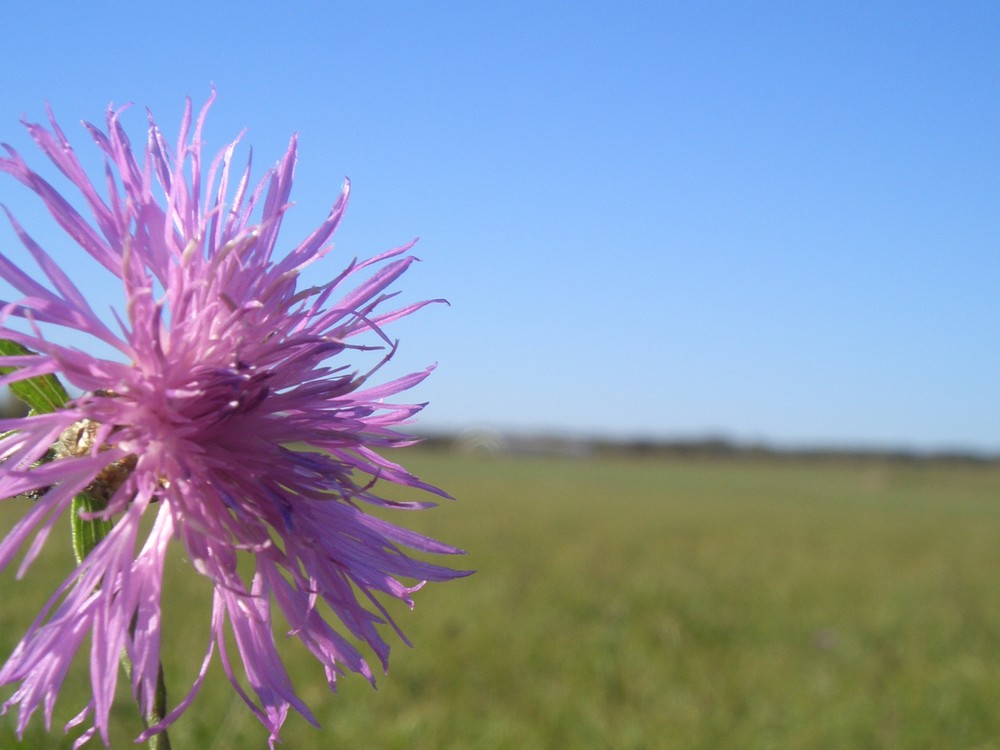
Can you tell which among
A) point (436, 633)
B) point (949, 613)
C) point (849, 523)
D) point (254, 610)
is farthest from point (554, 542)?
point (254, 610)

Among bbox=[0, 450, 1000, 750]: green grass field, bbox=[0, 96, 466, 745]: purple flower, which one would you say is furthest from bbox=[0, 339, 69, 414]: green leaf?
bbox=[0, 450, 1000, 750]: green grass field

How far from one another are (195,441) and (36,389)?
0.13 m

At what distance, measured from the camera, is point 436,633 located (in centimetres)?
404

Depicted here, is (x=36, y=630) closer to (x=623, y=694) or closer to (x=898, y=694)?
(x=623, y=694)

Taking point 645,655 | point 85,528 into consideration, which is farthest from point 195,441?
point 645,655

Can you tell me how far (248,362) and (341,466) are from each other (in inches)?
4.8

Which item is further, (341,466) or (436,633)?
(436,633)

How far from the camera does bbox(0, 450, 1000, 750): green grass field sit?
2.76m

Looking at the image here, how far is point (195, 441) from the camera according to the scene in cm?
78

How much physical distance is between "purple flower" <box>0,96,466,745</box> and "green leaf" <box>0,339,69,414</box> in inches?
0.7

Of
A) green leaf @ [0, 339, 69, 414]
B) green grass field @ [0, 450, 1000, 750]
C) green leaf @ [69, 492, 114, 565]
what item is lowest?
green grass field @ [0, 450, 1000, 750]

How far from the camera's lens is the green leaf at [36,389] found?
0.73 meters

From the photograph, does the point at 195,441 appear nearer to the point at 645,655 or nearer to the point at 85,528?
the point at 85,528

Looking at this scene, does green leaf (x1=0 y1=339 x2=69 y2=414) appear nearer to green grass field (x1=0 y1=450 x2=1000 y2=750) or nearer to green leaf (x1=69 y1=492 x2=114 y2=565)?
green leaf (x1=69 y1=492 x2=114 y2=565)
